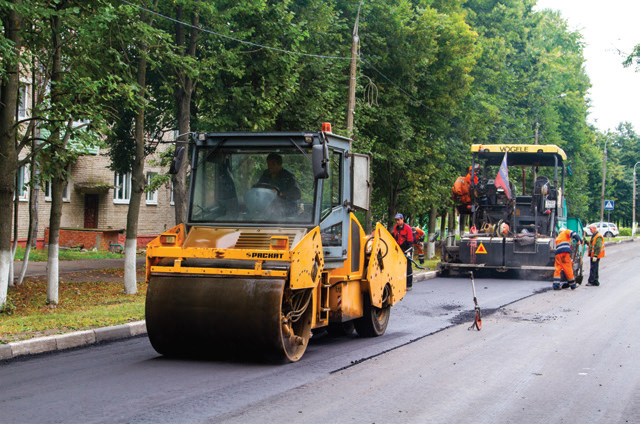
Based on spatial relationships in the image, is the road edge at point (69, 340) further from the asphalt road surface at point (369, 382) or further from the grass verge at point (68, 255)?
the grass verge at point (68, 255)

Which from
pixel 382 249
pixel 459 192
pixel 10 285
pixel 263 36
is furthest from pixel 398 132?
pixel 382 249

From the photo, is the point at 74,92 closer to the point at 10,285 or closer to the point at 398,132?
the point at 10,285

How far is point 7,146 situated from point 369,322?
7922 mm

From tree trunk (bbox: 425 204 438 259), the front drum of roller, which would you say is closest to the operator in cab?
the front drum of roller

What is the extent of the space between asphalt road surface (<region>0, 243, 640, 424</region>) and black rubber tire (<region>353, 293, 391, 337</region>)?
0.18 m

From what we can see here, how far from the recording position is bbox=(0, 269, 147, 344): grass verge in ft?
31.9

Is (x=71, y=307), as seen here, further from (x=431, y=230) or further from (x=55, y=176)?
(x=431, y=230)

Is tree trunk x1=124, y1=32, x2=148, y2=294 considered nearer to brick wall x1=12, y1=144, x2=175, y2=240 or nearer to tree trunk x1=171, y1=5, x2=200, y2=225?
tree trunk x1=171, y1=5, x2=200, y2=225

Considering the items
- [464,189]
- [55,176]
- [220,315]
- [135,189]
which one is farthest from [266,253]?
[464,189]

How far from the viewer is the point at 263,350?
25.3 feet

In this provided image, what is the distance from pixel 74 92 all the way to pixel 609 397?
10636 mm

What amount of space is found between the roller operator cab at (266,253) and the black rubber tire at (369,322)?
2 cm

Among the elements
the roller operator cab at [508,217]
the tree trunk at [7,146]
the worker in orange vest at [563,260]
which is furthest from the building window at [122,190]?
the worker in orange vest at [563,260]

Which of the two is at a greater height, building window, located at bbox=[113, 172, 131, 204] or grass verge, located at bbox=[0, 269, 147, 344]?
building window, located at bbox=[113, 172, 131, 204]
